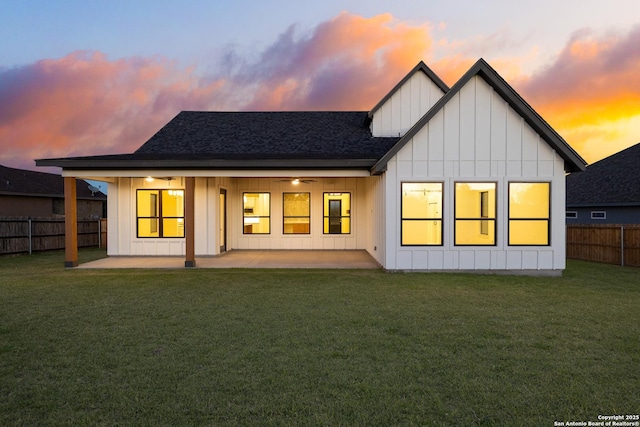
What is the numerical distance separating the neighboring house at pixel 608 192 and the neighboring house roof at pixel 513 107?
405 inches

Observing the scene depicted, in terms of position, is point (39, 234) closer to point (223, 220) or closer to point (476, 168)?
point (223, 220)

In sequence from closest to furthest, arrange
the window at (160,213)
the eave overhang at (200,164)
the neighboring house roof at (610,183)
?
the eave overhang at (200,164) → the window at (160,213) → the neighboring house roof at (610,183)

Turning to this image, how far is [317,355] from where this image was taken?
449 cm

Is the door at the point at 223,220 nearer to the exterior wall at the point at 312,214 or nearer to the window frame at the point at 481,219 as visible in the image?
the exterior wall at the point at 312,214

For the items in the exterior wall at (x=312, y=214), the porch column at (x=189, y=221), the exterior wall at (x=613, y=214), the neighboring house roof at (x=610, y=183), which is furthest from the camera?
the neighboring house roof at (x=610, y=183)

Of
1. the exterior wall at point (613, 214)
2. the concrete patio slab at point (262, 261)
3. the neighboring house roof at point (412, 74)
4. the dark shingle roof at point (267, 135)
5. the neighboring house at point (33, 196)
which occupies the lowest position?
the concrete patio slab at point (262, 261)

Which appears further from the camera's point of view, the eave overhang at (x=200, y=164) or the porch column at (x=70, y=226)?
the porch column at (x=70, y=226)

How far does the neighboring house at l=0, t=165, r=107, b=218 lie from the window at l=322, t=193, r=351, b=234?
593 inches

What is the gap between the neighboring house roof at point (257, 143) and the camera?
11250mm

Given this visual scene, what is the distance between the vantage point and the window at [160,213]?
14.2 metres

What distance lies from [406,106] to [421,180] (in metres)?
5.80

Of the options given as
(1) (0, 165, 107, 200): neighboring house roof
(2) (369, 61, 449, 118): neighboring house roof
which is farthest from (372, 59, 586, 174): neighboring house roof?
(1) (0, 165, 107, 200): neighboring house roof

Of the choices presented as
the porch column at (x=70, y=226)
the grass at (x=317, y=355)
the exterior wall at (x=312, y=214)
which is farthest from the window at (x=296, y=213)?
the grass at (x=317, y=355)

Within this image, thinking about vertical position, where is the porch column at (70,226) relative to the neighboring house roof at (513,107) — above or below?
below
